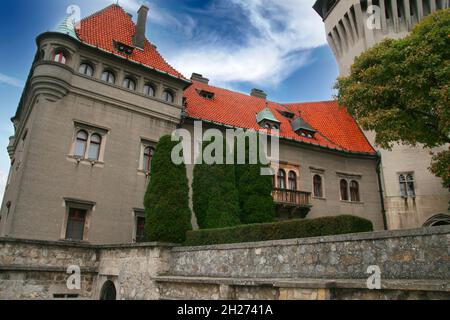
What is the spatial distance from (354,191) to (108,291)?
17584 mm

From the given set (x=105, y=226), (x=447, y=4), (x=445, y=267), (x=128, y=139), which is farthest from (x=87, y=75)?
(x=447, y=4)

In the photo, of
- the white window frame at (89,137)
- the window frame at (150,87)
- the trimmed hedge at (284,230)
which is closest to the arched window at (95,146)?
the white window frame at (89,137)

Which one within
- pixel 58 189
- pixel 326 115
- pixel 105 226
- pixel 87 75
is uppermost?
pixel 326 115

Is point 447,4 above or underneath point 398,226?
above

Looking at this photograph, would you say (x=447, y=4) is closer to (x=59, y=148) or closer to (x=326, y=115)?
(x=326, y=115)

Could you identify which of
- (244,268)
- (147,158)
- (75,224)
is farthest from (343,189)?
(244,268)

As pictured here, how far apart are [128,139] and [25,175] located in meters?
4.97

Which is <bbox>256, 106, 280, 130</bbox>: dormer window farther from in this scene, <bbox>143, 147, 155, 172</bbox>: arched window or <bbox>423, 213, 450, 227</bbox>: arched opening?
<bbox>423, 213, 450, 227</bbox>: arched opening

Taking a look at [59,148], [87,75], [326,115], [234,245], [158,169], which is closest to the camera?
[234,245]

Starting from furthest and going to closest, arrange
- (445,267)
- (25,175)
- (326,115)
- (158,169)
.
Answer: (326,115), (25,175), (158,169), (445,267)

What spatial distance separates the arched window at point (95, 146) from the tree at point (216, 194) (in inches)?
209

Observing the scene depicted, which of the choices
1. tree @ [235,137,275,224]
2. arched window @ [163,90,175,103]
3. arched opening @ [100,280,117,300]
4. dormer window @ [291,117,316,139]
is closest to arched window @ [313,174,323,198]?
dormer window @ [291,117,316,139]

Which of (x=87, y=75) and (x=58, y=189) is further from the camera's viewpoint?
(x=87, y=75)

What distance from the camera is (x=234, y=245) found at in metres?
9.05
